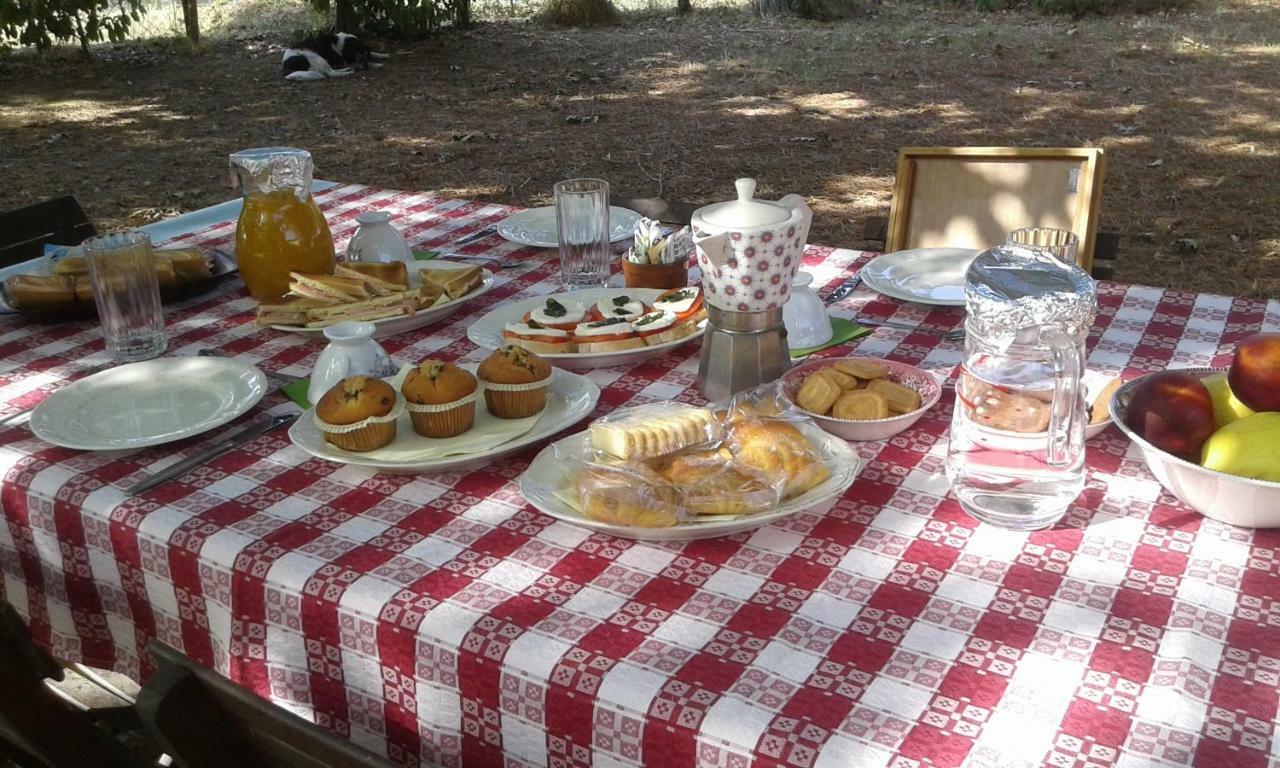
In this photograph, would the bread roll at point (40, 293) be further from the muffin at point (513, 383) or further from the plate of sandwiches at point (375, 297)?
the muffin at point (513, 383)

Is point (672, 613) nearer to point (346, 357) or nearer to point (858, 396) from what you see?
point (858, 396)

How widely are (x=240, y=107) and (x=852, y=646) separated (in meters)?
6.97

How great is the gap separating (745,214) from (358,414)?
51 centimetres

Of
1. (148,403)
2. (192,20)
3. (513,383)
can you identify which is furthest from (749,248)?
(192,20)

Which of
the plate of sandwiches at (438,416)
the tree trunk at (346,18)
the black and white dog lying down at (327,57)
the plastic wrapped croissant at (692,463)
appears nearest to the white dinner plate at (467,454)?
the plate of sandwiches at (438,416)

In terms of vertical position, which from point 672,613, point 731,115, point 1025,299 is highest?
point 1025,299

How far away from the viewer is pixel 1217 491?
1143 millimetres

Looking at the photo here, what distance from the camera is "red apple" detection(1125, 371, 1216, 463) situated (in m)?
1.19

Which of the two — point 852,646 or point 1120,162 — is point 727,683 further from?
point 1120,162

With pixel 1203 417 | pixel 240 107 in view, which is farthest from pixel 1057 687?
pixel 240 107

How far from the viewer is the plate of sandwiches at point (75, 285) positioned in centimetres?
189

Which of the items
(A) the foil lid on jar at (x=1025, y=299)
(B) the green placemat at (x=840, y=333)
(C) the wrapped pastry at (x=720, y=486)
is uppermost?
(A) the foil lid on jar at (x=1025, y=299)

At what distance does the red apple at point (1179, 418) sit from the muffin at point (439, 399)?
751 millimetres

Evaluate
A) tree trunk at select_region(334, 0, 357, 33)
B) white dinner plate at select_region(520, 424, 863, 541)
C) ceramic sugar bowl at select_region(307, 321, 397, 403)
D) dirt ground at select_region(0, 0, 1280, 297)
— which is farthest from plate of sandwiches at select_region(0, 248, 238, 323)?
tree trunk at select_region(334, 0, 357, 33)
